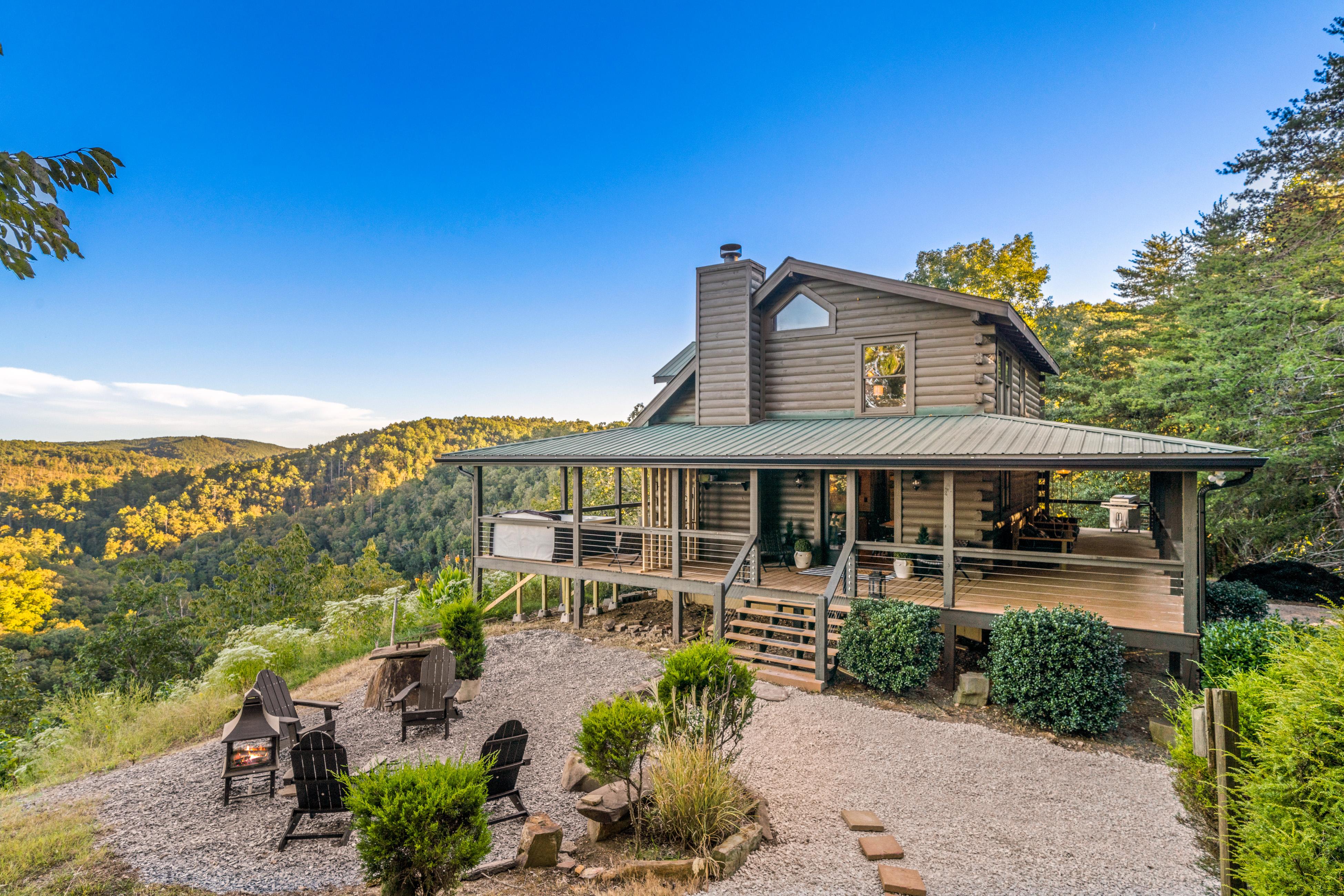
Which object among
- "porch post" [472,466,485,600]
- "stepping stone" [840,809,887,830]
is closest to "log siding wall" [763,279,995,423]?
"porch post" [472,466,485,600]

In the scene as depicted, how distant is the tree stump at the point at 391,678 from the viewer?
877cm

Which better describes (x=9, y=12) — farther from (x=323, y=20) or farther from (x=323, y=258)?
(x=323, y=258)

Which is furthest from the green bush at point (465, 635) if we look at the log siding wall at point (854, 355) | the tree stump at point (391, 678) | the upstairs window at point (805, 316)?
the upstairs window at point (805, 316)

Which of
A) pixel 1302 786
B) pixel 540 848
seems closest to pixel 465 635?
pixel 540 848

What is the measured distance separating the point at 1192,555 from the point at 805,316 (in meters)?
7.91

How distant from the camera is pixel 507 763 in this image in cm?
548

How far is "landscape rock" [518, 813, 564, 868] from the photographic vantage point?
4.59 meters

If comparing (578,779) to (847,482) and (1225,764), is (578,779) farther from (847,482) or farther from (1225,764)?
(847,482)

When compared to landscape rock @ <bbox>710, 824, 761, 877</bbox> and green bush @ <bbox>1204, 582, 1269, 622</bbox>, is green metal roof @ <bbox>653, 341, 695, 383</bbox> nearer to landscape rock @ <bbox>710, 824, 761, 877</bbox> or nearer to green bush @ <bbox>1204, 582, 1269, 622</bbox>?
green bush @ <bbox>1204, 582, 1269, 622</bbox>

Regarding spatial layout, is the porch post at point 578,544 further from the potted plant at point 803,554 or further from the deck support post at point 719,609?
the potted plant at point 803,554

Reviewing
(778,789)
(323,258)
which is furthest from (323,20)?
(778,789)

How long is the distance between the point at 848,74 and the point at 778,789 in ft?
63.3

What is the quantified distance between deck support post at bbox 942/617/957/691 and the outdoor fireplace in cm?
844

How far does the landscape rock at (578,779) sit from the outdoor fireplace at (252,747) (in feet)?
9.81
